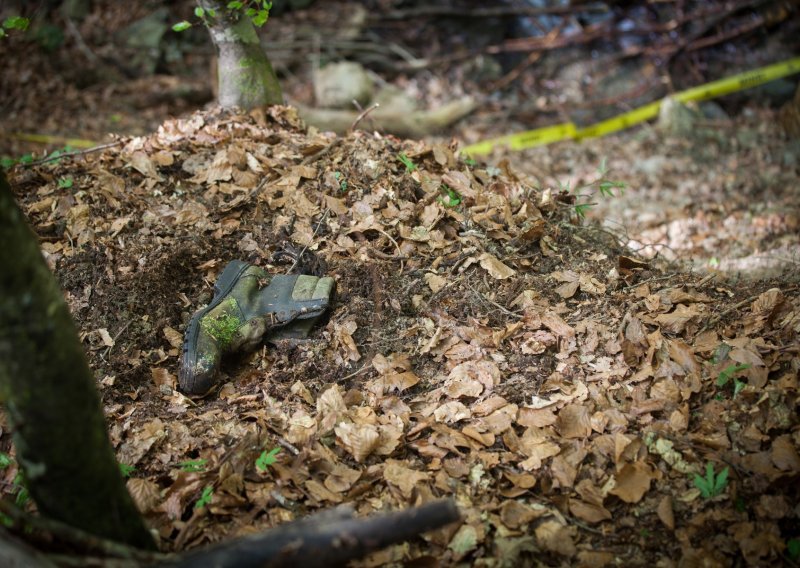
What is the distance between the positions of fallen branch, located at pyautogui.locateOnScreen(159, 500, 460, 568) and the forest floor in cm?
54

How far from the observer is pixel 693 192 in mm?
6395

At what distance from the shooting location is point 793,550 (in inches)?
87.4

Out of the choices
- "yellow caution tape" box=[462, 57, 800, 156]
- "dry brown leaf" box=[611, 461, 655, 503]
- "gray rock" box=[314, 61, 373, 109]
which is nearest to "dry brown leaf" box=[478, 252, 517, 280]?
"dry brown leaf" box=[611, 461, 655, 503]

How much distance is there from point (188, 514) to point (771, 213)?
217 inches

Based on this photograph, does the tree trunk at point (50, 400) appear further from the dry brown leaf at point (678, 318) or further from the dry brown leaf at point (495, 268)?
the dry brown leaf at point (678, 318)

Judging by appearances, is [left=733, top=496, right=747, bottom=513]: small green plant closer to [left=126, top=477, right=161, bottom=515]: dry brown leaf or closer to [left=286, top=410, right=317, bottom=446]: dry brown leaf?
[left=286, top=410, right=317, bottom=446]: dry brown leaf

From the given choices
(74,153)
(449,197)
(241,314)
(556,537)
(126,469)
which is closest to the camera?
(556,537)

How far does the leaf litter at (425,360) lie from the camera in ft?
7.86

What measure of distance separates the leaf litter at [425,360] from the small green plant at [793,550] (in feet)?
0.16

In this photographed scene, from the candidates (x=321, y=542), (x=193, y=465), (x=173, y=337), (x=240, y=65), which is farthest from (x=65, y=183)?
(x=321, y=542)

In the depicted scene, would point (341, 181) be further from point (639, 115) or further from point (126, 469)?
point (639, 115)

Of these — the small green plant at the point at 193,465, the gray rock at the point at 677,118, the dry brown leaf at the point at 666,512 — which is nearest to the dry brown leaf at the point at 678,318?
the dry brown leaf at the point at 666,512

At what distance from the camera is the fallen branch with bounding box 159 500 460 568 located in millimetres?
1749

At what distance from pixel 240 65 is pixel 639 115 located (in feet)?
19.1
